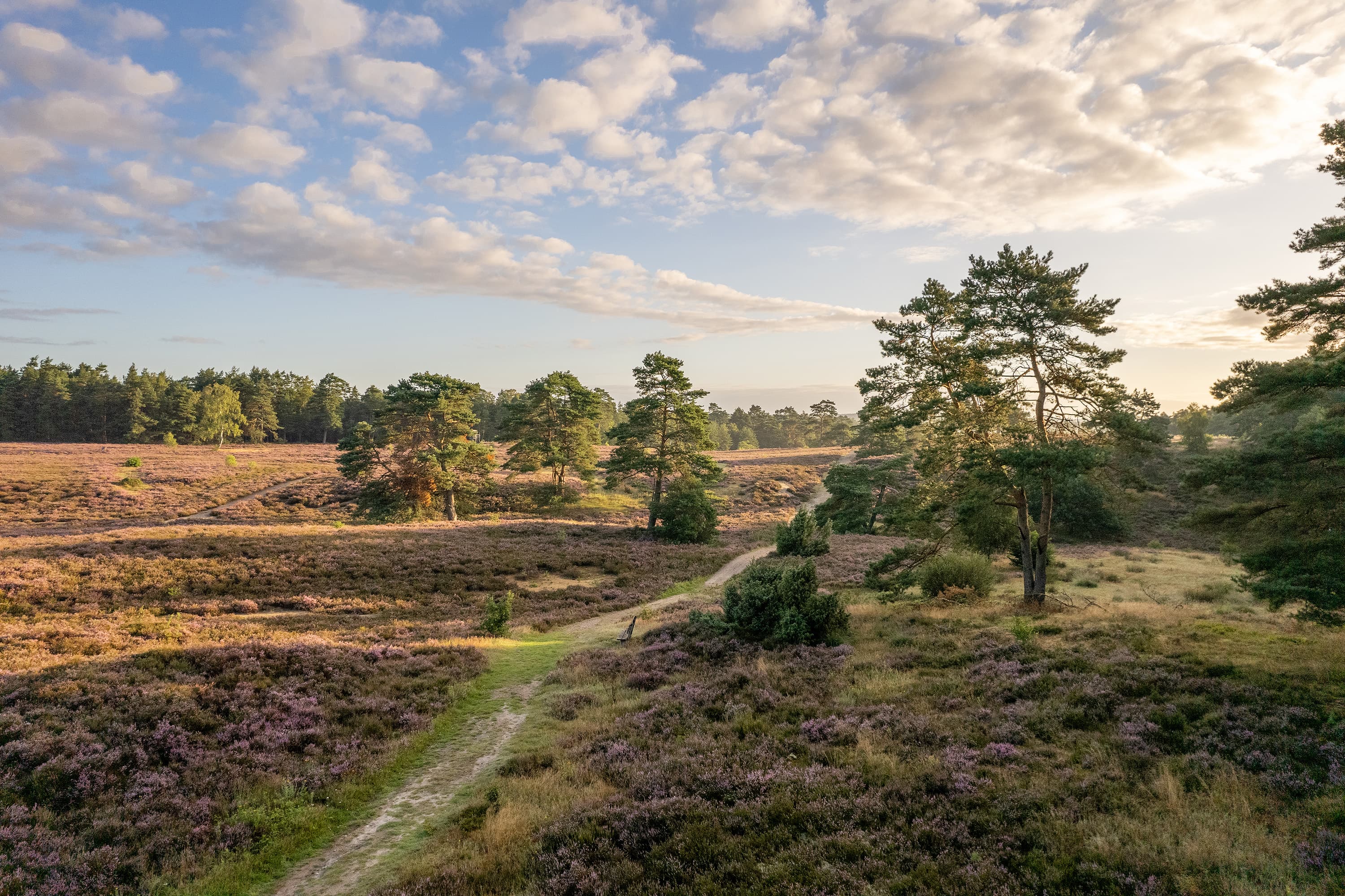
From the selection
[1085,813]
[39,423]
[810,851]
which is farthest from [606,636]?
[39,423]

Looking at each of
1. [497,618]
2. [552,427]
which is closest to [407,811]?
[497,618]

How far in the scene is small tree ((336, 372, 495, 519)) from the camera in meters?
43.5

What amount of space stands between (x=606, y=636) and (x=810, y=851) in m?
14.4

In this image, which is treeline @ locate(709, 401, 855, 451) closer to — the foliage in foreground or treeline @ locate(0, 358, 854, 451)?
treeline @ locate(0, 358, 854, 451)

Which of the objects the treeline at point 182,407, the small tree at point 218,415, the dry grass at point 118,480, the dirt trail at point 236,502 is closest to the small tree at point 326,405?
the treeline at point 182,407

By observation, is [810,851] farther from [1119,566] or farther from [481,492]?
[481,492]

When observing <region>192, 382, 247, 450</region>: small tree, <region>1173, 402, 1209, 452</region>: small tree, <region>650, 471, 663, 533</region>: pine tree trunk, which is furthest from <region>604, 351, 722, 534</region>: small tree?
<region>192, 382, 247, 450</region>: small tree

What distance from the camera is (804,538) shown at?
36938mm

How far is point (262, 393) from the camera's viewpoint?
377 ft

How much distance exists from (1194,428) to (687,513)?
69.8 meters

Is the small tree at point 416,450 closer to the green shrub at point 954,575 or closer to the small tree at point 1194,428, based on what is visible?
the green shrub at point 954,575

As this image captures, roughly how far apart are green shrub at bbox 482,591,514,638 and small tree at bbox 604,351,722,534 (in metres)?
21.0

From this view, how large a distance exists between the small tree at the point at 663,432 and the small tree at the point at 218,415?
9276 centimetres

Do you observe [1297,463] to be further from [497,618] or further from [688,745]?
[497,618]
